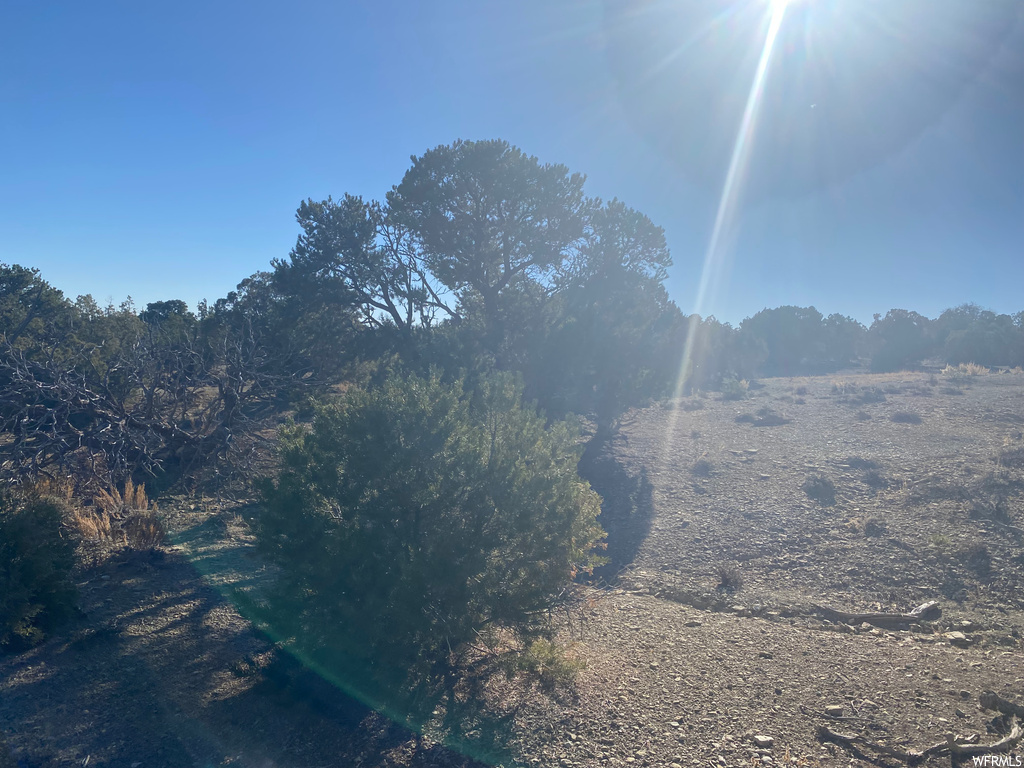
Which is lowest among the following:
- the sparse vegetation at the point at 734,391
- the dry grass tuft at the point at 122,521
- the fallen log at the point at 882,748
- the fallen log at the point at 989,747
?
the fallen log at the point at 882,748

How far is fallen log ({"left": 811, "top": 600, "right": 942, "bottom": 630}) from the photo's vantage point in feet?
24.6

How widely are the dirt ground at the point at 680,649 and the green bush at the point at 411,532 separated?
0.69 metres

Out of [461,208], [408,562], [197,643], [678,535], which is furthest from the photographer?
[461,208]

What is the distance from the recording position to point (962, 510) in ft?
34.4

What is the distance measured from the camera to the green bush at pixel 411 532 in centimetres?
515

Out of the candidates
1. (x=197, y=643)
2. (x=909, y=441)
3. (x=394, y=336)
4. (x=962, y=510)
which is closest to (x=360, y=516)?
(x=197, y=643)

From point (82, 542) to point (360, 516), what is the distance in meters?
4.47

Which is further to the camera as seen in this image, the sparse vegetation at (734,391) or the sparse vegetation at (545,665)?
the sparse vegetation at (734,391)

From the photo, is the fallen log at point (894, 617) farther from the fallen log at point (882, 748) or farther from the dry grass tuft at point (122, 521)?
the dry grass tuft at point (122, 521)

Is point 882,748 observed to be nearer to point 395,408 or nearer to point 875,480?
point 395,408

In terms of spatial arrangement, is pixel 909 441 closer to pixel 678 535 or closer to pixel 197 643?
pixel 678 535

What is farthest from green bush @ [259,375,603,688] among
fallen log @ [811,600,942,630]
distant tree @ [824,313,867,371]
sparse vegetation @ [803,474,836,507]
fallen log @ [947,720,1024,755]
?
distant tree @ [824,313,867,371]

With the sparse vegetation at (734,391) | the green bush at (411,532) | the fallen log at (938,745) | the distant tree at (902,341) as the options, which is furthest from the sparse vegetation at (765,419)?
the distant tree at (902,341)

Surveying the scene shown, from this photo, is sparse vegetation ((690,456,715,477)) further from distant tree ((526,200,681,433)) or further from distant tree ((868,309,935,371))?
distant tree ((868,309,935,371))
